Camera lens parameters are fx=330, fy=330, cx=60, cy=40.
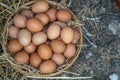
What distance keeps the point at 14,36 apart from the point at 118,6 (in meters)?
0.83

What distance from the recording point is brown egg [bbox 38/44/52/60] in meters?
2.21

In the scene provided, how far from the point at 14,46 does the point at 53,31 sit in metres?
0.29

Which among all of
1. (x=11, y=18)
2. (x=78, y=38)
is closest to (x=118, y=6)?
(x=78, y=38)

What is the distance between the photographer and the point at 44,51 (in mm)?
2205

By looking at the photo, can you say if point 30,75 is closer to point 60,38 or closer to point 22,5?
point 60,38

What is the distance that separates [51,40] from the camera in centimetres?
228

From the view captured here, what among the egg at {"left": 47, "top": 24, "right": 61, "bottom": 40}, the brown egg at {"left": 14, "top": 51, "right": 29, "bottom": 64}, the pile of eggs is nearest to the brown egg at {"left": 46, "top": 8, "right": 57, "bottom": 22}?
the pile of eggs

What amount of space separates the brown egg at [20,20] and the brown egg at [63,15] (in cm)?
24

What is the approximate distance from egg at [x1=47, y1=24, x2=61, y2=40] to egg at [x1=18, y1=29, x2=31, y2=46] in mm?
136

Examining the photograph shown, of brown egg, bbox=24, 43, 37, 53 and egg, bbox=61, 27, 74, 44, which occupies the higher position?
egg, bbox=61, 27, 74, 44

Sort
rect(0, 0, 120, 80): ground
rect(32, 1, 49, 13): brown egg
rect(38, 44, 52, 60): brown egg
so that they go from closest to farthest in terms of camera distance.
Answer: rect(38, 44, 52, 60): brown egg, rect(32, 1, 49, 13): brown egg, rect(0, 0, 120, 80): ground

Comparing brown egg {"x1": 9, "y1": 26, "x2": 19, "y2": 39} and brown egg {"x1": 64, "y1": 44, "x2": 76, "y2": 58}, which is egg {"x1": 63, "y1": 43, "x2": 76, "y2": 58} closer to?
brown egg {"x1": 64, "y1": 44, "x2": 76, "y2": 58}

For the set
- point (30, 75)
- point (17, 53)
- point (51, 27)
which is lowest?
point (30, 75)

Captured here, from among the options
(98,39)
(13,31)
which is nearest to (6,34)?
(13,31)
